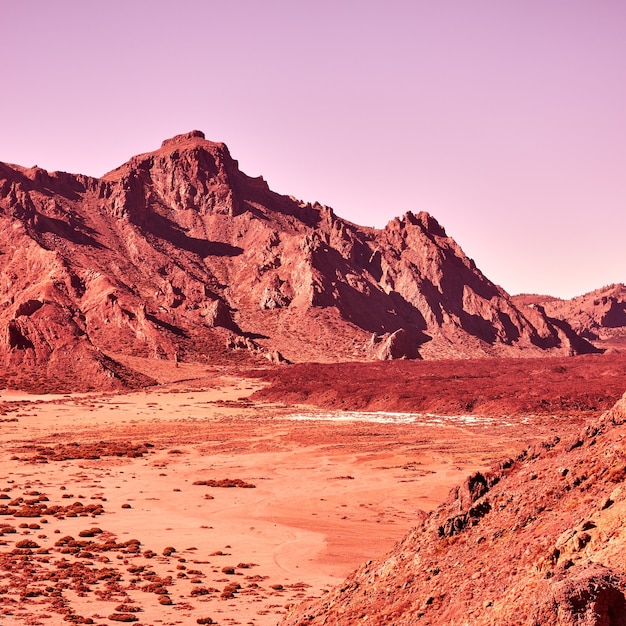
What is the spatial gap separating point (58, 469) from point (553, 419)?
53321 mm

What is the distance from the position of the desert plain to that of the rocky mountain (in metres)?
15.9

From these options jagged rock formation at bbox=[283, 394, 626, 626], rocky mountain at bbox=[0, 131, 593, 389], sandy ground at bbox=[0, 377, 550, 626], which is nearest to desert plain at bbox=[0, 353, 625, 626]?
sandy ground at bbox=[0, 377, 550, 626]

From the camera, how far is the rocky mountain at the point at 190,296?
12794 centimetres

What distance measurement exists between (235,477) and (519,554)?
39580mm

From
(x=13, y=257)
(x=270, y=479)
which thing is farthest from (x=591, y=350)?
(x=270, y=479)

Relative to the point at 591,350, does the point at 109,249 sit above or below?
above

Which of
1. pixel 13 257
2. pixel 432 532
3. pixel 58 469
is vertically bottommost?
pixel 58 469

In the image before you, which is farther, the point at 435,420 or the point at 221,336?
the point at 221,336

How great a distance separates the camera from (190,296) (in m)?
156

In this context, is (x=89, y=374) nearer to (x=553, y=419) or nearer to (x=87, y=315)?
(x=87, y=315)

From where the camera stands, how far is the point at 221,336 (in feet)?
473

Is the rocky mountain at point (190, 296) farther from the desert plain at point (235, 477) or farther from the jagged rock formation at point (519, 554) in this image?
the jagged rock formation at point (519, 554)

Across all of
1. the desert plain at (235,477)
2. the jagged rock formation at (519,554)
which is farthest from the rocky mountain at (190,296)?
the jagged rock formation at (519,554)

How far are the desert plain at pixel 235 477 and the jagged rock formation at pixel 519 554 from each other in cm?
815
